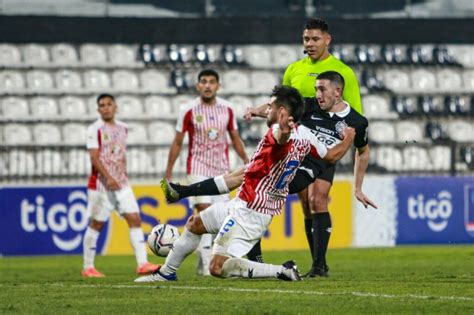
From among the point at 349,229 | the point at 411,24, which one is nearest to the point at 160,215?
the point at 349,229

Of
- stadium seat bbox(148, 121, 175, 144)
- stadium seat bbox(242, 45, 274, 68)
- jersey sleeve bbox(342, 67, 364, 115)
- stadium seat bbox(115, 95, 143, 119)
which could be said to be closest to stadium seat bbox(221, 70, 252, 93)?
stadium seat bbox(242, 45, 274, 68)

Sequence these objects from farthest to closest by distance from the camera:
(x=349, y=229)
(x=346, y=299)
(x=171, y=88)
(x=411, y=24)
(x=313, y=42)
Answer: (x=411, y=24) < (x=171, y=88) < (x=349, y=229) < (x=313, y=42) < (x=346, y=299)

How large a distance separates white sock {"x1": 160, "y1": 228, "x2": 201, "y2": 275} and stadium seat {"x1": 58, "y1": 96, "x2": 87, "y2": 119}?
38.2ft

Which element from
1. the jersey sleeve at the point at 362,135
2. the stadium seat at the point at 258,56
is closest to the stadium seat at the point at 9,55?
the stadium seat at the point at 258,56

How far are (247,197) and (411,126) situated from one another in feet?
45.9

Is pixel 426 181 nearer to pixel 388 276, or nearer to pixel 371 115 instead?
pixel 371 115

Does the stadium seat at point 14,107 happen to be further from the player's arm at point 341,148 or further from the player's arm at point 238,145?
the player's arm at point 341,148

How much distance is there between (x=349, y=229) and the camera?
19.0m

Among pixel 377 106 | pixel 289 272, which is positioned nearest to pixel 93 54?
pixel 377 106

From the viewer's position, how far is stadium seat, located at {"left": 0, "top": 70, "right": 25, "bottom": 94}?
2158cm

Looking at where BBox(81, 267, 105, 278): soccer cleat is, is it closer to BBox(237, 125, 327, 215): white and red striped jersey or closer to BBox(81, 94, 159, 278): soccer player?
BBox(81, 94, 159, 278): soccer player

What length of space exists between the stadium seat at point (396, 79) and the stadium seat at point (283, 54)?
175cm

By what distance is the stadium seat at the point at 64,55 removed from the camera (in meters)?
22.5

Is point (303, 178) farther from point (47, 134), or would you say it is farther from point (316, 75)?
point (47, 134)
